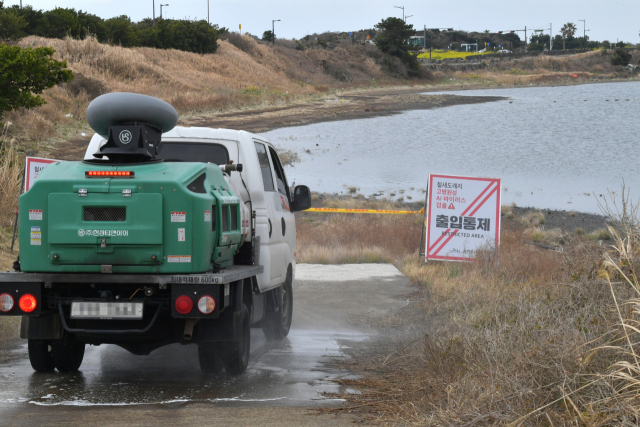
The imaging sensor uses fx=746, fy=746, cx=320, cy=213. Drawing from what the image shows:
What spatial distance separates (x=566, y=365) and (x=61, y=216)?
3918mm

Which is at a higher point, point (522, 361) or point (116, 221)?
point (116, 221)

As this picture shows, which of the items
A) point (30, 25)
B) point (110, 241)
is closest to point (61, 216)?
point (110, 241)

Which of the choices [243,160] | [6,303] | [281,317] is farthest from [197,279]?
[281,317]

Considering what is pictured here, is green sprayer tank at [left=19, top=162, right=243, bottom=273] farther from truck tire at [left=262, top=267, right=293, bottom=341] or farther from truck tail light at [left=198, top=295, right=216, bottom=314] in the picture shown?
truck tire at [left=262, top=267, right=293, bottom=341]

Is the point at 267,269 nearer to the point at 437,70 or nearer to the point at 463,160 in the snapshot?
the point at 463,160

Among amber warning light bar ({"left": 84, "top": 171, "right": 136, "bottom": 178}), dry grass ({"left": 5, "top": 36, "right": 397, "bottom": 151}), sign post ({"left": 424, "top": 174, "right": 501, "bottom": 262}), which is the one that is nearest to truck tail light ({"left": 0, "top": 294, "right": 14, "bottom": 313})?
amber warning light bar ({"left": 84, "top": 171, "right": 136, "bottom": 178})

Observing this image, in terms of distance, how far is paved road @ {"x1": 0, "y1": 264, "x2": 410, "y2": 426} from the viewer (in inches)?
217

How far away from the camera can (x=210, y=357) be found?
22.2ft

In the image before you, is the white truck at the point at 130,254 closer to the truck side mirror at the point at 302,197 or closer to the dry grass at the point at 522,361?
the dry grass at the point at 522,361

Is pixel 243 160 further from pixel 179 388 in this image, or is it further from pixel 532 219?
pixel 532 219

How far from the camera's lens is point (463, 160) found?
142ft

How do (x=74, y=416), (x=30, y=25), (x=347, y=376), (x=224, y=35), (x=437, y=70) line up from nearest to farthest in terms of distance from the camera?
(x=74, y=416) < (x=347, y=376) < (x=30, y=25) < (x=224, y=35) < (x=437, y=70)

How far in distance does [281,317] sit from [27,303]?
353cm

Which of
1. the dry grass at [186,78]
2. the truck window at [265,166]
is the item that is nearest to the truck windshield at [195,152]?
the truck window at [265,166]
